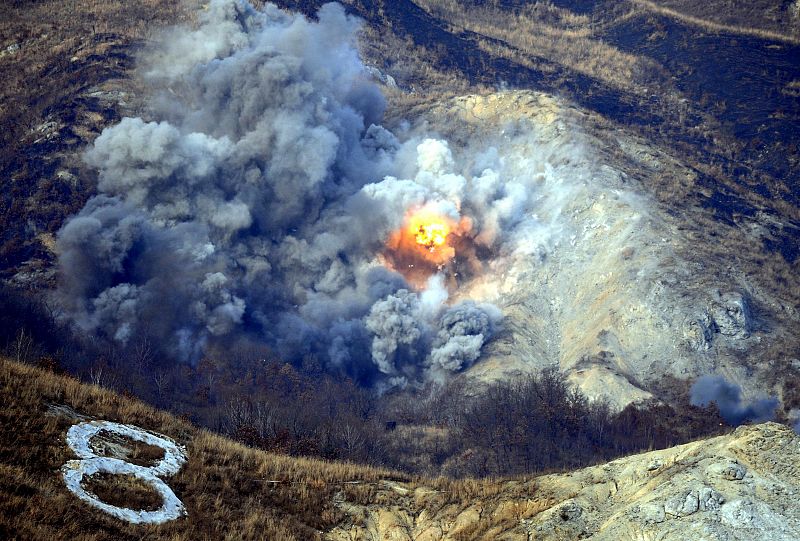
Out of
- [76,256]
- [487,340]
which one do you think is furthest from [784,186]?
[76,256]

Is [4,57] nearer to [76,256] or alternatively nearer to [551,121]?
[76,256]

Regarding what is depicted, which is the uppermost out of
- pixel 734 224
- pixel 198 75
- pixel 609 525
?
pixel 609 525

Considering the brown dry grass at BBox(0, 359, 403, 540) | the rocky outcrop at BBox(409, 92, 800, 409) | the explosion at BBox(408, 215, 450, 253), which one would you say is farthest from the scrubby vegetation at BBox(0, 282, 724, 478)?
the brown dry grass at BBox(0, 359, 403, 540)

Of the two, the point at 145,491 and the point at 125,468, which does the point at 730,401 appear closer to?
the point at 125,468

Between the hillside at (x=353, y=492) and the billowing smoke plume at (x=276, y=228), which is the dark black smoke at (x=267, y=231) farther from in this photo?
the hillside at (x=353, y=492)

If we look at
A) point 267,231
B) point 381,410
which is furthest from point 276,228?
point 381,410

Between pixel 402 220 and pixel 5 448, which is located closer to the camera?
pixel 5 448

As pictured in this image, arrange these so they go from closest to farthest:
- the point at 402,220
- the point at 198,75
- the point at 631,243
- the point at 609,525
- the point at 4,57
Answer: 1. the point at 609,525
2. the point at 631,243
3. the point at 402,220
4. the point at 198,75
5. the point at 4,57
